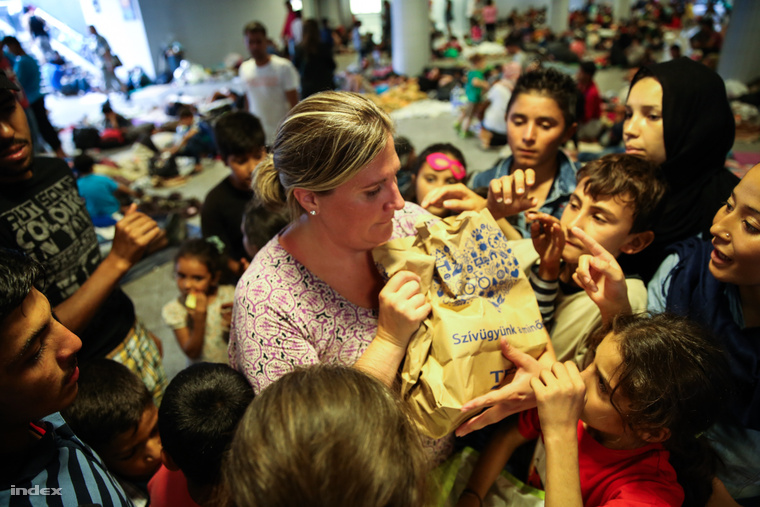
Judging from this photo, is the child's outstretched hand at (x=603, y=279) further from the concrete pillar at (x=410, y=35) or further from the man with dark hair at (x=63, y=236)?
the concrete pillar at (x=410, y=35)

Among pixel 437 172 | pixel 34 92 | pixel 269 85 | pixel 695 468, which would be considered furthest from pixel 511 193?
pixel 34 92

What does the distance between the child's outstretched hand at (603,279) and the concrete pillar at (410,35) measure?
35.9ft

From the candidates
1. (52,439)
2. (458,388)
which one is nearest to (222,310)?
(52,439)

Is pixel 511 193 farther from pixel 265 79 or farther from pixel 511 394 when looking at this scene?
pixel 265 79

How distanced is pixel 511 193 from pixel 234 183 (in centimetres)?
182

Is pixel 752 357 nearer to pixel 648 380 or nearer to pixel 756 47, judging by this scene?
pixel 648 380

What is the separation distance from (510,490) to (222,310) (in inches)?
65.5

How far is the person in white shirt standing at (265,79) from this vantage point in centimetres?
491

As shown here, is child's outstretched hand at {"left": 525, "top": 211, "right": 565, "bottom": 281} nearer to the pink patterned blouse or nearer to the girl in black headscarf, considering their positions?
the girl in black headscarf

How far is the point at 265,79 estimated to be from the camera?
4.96 meters

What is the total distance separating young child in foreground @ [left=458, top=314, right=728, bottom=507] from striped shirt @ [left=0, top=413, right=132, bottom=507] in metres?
1.07

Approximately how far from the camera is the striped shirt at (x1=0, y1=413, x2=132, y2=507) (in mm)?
911

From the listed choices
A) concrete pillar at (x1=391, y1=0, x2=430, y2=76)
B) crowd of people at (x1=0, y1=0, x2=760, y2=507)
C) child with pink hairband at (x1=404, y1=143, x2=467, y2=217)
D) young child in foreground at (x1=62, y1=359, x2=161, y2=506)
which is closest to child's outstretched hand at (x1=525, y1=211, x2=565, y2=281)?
crowd of people at (x1=0, y1=0, x2=760, y2=507)

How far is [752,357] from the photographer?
1229 millimetres
